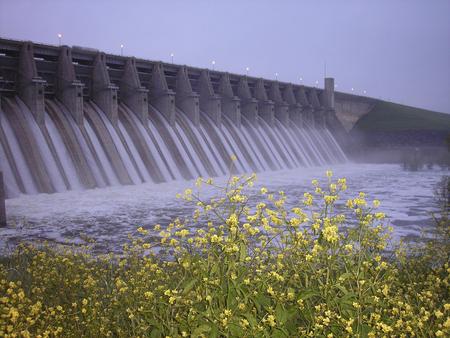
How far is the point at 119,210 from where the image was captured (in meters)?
19.5

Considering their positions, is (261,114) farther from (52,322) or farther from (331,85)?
(52,322)

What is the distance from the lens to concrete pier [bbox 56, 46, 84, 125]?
90.2 feet

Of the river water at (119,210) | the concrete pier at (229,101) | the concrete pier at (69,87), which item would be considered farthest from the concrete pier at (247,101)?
the concrete pier at (69,87)

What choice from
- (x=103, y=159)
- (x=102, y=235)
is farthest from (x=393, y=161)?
(x=102, y=235)

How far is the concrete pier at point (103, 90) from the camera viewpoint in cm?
2968

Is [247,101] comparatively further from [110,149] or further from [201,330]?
[201,330]

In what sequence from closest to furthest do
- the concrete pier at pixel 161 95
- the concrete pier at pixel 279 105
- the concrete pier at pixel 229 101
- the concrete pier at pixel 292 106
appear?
the concrete pier at pixel 161 95 < the concrete pier at pixel 229 101 < the concrete pier at pixel 279 105 < the concrete pier at pixel 292 106

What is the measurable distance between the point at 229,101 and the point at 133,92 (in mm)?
11973

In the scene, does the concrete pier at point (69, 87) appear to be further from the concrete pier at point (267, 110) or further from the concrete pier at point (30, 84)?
the concrete pier at point (267, 110)

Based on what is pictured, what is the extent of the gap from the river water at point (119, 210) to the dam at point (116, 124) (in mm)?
1380

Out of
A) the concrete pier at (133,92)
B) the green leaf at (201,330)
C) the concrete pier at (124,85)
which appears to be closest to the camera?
the green leaf at (201,330)

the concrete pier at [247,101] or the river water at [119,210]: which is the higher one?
the concrete pier at [247,101]

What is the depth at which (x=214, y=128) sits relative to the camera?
3862 cm

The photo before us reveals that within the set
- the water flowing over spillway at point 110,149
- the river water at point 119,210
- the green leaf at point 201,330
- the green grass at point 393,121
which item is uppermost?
the green grass at point 393,121
